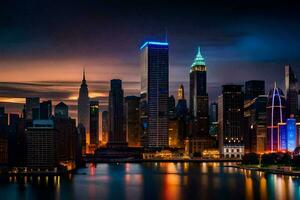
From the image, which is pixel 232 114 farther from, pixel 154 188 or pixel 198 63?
pixel 154 188

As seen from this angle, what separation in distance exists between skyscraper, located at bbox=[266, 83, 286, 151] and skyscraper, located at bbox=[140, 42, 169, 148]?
35.6 m

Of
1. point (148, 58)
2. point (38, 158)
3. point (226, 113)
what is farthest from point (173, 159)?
point (38, 158)

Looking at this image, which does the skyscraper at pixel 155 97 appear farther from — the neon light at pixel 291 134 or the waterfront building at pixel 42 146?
the waterfront building at pixel 42 146

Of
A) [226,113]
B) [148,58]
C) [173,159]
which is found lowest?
[173,159]

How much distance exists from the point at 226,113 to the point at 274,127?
29.2 meters

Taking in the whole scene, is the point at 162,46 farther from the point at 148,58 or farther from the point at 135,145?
the point at 135,145

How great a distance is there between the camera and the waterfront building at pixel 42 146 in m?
79.7

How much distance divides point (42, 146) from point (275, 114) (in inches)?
2095

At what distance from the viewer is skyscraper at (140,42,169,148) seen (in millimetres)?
152125

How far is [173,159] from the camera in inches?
5276

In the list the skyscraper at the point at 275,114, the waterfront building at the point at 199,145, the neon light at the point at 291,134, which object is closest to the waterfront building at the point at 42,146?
the neon light at the point at 291,134

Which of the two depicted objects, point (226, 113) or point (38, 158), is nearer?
point (38, 158)

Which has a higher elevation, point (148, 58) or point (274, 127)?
point (148, 58)

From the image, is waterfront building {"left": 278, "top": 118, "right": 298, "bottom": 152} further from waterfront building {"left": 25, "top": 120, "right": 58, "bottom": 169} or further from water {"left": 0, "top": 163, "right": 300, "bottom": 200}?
water {"left": 0, "top": 163, "right": 300, "bottom": 200}
